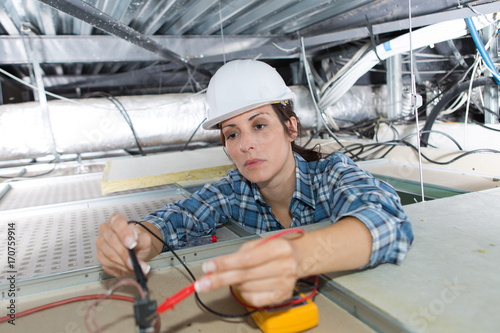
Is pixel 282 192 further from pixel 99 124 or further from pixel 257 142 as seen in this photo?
pixel 99 124

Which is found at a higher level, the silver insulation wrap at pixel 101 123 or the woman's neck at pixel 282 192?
the silver insulation wrap at pixel 101 123

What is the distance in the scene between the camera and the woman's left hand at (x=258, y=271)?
52 centimetres

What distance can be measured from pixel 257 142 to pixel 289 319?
536mm

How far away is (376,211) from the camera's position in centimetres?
72

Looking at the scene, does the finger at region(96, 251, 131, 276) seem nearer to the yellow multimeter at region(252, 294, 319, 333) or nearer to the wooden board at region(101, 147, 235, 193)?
the yellow multimeter at region(252, 294, 319, 333)

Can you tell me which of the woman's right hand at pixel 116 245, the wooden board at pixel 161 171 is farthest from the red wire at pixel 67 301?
the wooden board at pixel 161 171

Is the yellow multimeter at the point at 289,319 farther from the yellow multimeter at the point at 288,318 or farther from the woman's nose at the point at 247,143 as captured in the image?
the woman's nose at the point at 247,143

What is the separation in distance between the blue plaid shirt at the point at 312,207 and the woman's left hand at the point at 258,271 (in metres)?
0.21

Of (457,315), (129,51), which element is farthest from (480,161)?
(129,51)

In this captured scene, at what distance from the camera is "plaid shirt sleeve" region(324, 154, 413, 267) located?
0.68 metres

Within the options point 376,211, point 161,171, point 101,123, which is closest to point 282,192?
point 376,211

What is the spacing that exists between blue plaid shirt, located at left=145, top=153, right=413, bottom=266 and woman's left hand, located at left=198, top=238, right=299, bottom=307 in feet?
0.68

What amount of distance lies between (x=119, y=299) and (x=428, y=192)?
1242 millimetres

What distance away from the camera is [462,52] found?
247 centimetres
